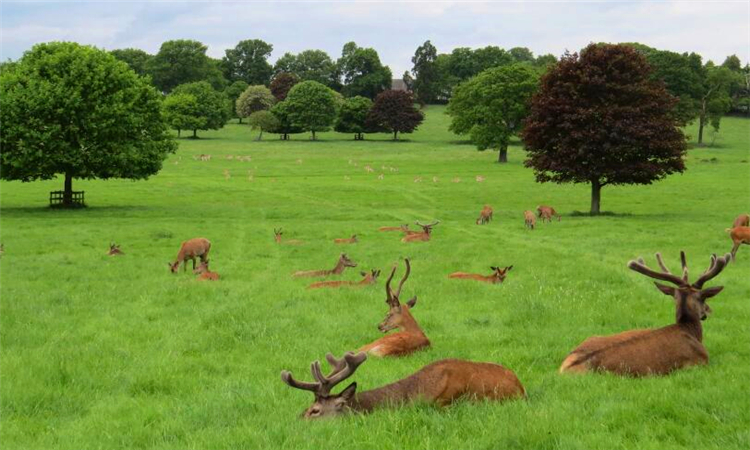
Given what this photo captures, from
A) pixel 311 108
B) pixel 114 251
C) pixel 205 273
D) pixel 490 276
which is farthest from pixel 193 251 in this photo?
pixel 311 108

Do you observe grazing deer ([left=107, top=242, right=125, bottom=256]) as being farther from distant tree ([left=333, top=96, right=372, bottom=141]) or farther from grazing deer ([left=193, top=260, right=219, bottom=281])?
distant tree ([left=333, top=96, right=372, bottom=141])

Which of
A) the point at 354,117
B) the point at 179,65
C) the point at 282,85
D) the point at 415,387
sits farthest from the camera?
the point at 282,85

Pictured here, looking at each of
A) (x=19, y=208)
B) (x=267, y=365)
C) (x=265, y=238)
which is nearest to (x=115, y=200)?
(x=19, y=208)

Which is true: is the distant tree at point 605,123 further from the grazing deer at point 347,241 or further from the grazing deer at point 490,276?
the grazing deer at point 490,276

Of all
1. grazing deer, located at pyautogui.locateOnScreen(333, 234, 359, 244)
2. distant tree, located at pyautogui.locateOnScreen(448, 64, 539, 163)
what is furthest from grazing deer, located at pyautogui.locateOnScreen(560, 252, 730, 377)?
distant tree, located at pyautogui.locateOnScreen(448, 64, 539, 163)

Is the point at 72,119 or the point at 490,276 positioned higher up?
the point at 72,119

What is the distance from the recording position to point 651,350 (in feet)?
28.1

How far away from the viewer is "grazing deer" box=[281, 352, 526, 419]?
22.7 feet

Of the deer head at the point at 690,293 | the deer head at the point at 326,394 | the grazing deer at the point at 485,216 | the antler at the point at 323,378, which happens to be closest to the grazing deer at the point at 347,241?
the grazing deer at the point at 485,216

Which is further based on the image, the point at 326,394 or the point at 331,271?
the point at 331,271

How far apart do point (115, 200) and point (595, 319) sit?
3780 cm

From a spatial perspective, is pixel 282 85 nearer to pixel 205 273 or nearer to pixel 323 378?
pixel 205 273

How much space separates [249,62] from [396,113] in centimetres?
6990

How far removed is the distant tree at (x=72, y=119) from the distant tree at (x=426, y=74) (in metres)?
111
